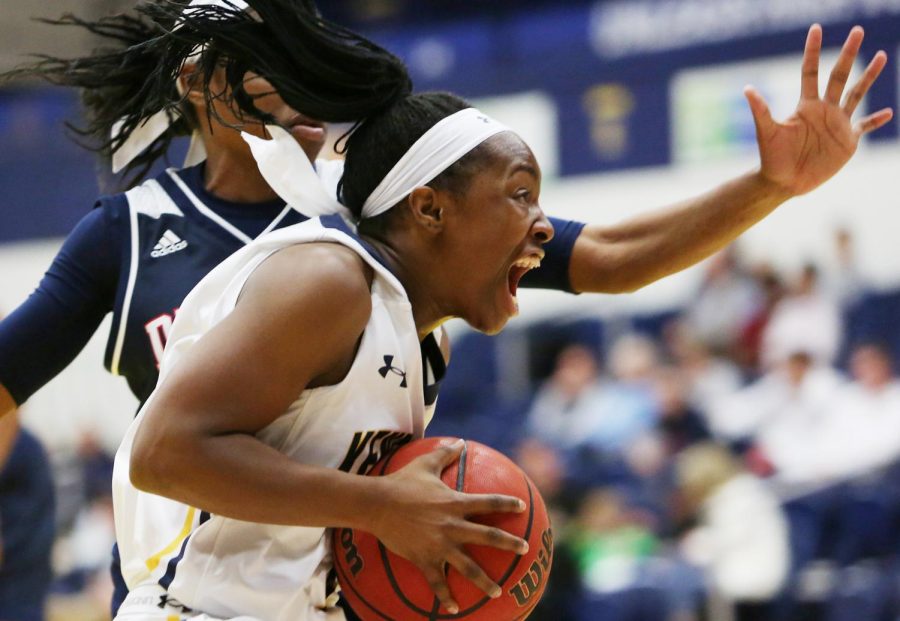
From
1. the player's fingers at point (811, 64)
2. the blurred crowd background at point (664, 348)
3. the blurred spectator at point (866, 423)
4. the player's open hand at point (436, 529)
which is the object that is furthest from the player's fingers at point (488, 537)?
the blurred spectator at point (866, 423)

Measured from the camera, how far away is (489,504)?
2385mm

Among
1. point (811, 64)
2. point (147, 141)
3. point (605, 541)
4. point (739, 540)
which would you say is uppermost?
point (811, 64)

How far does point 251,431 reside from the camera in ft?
7.59

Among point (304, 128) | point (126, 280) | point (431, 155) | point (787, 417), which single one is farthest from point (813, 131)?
point (787, 417)

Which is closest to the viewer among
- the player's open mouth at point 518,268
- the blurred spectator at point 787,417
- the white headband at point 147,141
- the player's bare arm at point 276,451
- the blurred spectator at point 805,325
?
the player's bare arm at point 276,451

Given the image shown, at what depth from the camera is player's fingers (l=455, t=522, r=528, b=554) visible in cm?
234

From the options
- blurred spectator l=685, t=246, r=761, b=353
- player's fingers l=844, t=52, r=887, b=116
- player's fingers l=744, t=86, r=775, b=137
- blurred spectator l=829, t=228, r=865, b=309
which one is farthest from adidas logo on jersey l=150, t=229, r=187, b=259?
blurred spectator l=829, t=228, r=865, b=309

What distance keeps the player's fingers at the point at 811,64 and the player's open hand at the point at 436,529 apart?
124 centimetres

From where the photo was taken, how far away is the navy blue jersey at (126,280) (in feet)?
10.0

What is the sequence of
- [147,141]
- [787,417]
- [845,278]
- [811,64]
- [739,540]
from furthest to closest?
[845,278] → [787,417] → [739,540] → [147,141] → [811,64]

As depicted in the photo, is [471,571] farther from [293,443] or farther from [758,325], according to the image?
[758,325]

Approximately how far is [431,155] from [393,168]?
8 cm

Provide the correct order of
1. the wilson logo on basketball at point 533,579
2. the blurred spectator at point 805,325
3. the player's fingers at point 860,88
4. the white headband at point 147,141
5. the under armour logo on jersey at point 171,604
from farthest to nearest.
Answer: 1. the blurred spectator at point 805,325
2. the white headband at point 147,141
3. the player's fingers at point 860,88
4. the under armour logo on jersey at point 171,604
5. the wilson logo on basketball at point 533,579

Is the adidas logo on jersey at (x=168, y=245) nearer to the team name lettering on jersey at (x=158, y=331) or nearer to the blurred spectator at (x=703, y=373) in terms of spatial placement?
the team name lettering on jersey at (x=158, y=331)
